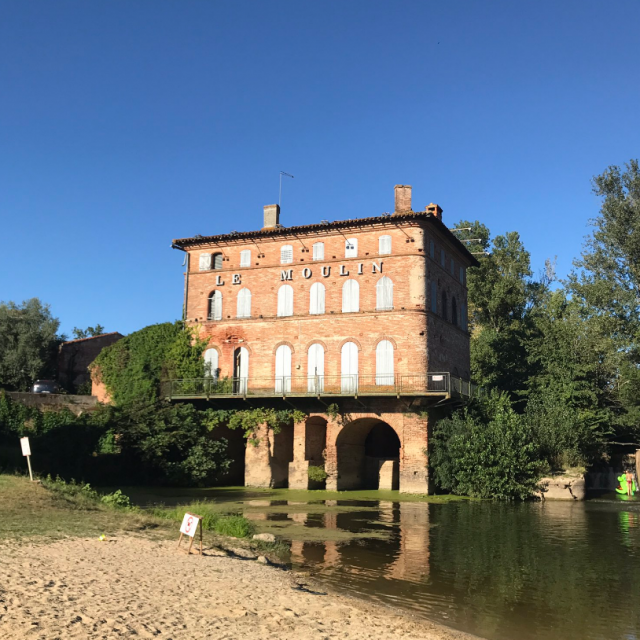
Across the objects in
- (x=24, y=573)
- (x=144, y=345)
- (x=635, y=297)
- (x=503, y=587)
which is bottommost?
(x=503, y=587)

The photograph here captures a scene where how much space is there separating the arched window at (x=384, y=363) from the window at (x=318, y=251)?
5.88 m

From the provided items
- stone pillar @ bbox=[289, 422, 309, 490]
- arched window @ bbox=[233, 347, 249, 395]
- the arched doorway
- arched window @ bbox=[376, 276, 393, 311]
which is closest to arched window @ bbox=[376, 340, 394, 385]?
arched window @ bbox=[376, 276, 393, 311]

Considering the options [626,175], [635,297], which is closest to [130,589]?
[635,297]

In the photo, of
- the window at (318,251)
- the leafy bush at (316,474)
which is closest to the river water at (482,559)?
the leafy bush at (316,474)

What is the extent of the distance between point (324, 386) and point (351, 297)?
15.6ft

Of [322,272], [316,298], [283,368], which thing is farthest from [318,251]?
[283,368]

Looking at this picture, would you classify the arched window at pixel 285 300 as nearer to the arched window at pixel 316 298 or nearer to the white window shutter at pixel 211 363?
the arched window at pixel 316 298

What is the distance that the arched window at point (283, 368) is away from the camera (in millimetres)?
34888

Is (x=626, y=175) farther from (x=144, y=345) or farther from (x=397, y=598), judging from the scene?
(x=397, y=598)

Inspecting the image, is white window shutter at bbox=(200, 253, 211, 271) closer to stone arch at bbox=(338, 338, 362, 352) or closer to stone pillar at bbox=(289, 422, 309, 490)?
stone arch at bbox=(338, 338, 362, 352)

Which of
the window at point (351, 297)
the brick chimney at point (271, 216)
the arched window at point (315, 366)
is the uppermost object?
the brick chimney at point (271, 216)

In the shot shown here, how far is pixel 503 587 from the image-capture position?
44.1 feet

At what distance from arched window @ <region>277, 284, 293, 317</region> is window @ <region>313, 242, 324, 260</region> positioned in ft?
6.99

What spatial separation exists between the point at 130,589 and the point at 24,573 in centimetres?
171
